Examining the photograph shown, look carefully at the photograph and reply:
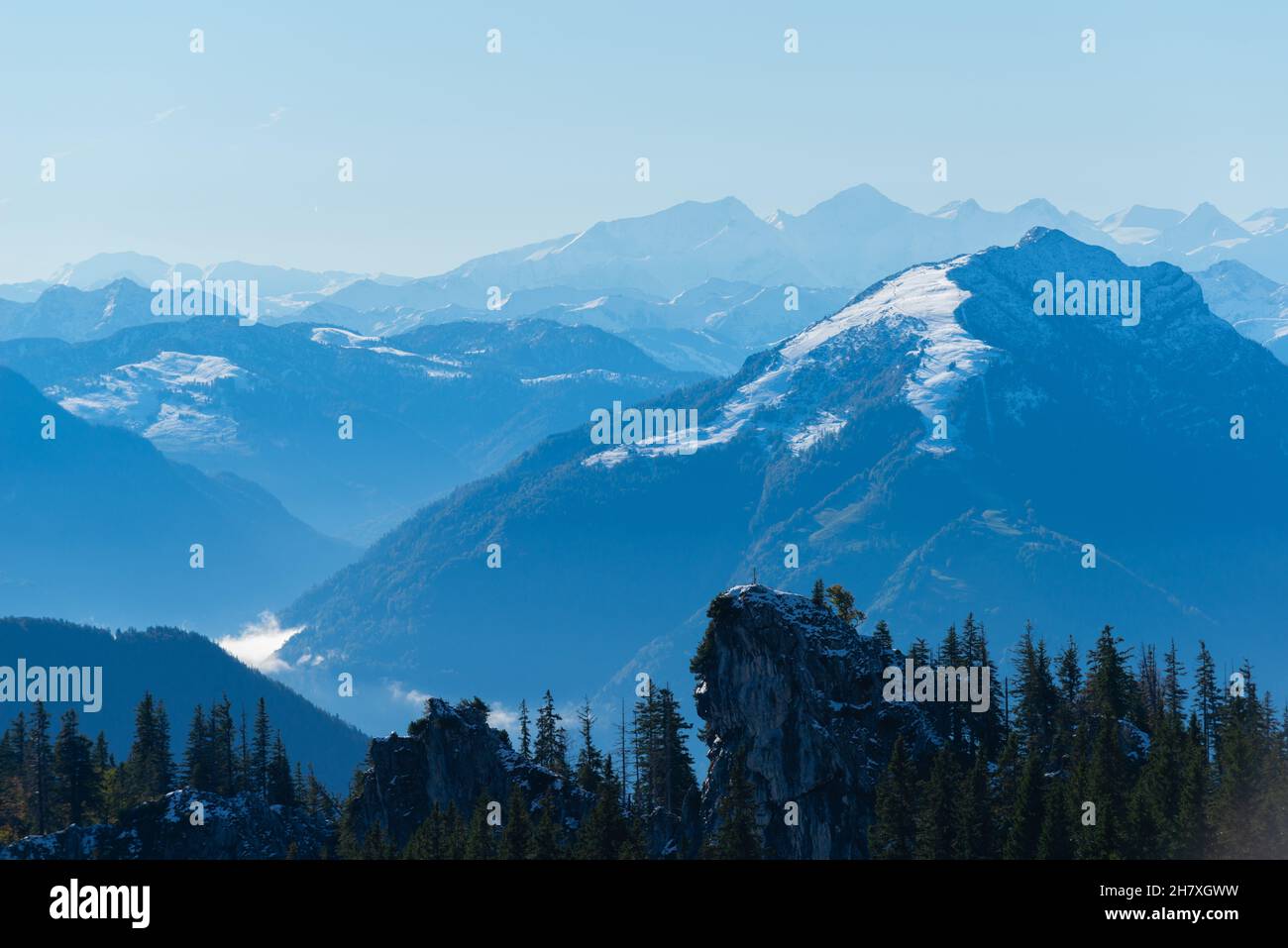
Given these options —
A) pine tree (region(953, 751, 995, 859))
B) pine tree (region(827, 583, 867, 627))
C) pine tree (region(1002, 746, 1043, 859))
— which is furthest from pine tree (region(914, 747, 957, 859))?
pine tree (region(827, 583, 867, 627))

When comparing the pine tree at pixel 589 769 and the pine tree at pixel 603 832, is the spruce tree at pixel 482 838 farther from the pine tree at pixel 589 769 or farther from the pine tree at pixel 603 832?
the pine tree at pixel 589 769

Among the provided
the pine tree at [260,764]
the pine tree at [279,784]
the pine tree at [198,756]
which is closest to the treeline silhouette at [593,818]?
the pine tree at [279,784]

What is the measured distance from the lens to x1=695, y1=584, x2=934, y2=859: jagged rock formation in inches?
5743

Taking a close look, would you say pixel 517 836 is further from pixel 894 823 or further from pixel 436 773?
pixel 436 773

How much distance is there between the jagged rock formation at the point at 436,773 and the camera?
16000cm

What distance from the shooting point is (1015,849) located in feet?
386

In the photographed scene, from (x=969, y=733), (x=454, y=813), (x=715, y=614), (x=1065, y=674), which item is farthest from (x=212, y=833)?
(x=1065, y=674)

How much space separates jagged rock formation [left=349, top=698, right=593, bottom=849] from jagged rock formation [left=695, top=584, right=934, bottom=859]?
18.2 meters

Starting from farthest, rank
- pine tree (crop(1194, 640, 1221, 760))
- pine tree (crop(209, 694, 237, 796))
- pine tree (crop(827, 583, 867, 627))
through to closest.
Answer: pine tree (crop(209, 694, 237, 796))
pine tree (crop(827, 583, 867, 627))
pine tree (crop(1194, 640, 1221, 760))

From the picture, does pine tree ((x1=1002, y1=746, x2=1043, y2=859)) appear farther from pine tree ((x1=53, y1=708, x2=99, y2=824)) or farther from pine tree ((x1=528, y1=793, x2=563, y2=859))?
pine tree ((x1=53, y1=708, x2=99, y2=824))

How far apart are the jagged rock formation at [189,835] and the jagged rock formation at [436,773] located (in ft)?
19.4

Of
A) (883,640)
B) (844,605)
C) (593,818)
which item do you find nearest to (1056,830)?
(593,818)
